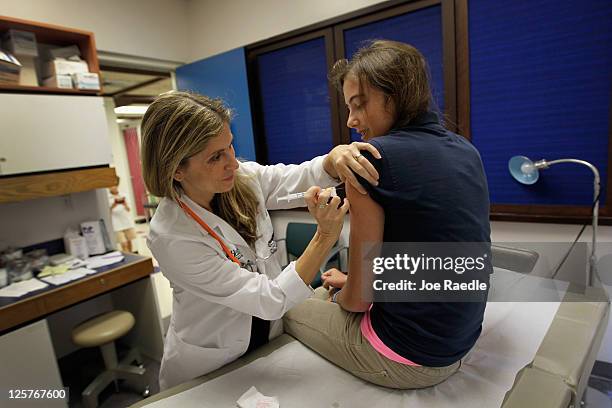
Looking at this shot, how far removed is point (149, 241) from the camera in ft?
3.51

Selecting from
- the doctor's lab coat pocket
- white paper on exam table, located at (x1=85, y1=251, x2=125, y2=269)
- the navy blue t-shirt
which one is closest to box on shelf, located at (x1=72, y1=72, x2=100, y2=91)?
white paper on exam table, located at (x1=85, y1=251, x2=125, y2=269)

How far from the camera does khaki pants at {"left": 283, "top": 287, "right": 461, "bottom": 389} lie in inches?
38.8

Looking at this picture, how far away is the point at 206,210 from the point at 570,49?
193 cm

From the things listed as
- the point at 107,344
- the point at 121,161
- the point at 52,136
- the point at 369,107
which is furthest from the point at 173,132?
the point at 121,161

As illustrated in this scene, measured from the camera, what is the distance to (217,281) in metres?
1.03

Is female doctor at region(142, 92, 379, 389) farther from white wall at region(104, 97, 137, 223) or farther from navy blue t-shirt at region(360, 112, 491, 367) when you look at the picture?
white wall at region(104, 97, 137, 223)

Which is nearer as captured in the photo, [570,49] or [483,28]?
[570,49]

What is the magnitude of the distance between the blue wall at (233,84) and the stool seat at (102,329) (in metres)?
1.65

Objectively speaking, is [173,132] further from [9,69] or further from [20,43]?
[20,43]

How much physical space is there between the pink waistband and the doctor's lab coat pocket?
0.46 metres

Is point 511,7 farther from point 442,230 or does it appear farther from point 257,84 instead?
point 257,84

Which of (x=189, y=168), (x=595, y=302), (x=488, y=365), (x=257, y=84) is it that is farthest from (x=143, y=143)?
(x=257, y=84)

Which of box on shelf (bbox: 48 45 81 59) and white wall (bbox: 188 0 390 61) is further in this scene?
white wall (bbox: 188 0 390 61)

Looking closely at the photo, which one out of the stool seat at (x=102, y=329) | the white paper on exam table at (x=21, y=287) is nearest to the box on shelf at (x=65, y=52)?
the white paper on exam table at (x=21, y=287)
